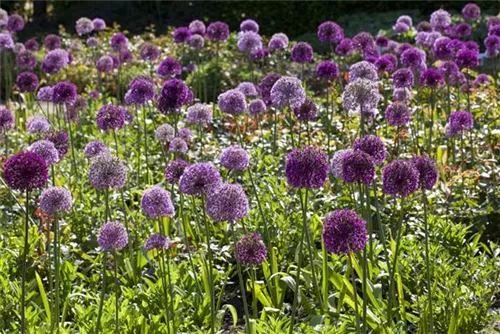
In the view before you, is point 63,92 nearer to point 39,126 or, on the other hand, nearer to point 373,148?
point 39,126

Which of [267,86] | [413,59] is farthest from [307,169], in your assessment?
[413,59]

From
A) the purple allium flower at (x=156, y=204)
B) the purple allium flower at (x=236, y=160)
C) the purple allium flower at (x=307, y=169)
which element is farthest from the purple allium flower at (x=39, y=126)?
the purple allium flower at (x=307, y=169)

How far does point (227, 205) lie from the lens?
2.73 metres

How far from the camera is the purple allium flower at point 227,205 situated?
2729 mm

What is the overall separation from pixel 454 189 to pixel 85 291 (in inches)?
93.2

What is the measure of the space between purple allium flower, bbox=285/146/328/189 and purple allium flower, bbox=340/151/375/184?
8 centimetres

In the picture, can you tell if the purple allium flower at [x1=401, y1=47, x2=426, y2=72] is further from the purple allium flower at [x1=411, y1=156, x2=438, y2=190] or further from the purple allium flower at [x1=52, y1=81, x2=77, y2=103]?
the purple allium flower at [x1=411, y1=156, x2=438, y2=190]

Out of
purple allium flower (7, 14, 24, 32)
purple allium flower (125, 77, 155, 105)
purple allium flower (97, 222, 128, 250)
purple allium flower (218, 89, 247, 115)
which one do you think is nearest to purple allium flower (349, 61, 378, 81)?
purple allium flower (218, 89, 247, 115)

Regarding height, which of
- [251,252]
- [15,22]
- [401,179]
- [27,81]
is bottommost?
[251,252]

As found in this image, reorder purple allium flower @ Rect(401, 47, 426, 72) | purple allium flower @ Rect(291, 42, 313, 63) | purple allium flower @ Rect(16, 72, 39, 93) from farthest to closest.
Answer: purple allium flower @ Rect(16, 72, 39, 93), purple allium flower @ Rect(291, 42, 313, 63), purple allium flower @ Rect(401, 47, 426, 72)

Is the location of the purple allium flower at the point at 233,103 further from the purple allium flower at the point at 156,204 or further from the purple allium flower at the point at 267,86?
the purple allium flower at the point at 156,204

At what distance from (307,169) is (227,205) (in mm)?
347

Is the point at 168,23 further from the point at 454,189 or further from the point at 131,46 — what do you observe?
the point at 454,189

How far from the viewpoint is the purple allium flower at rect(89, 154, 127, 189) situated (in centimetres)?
299
